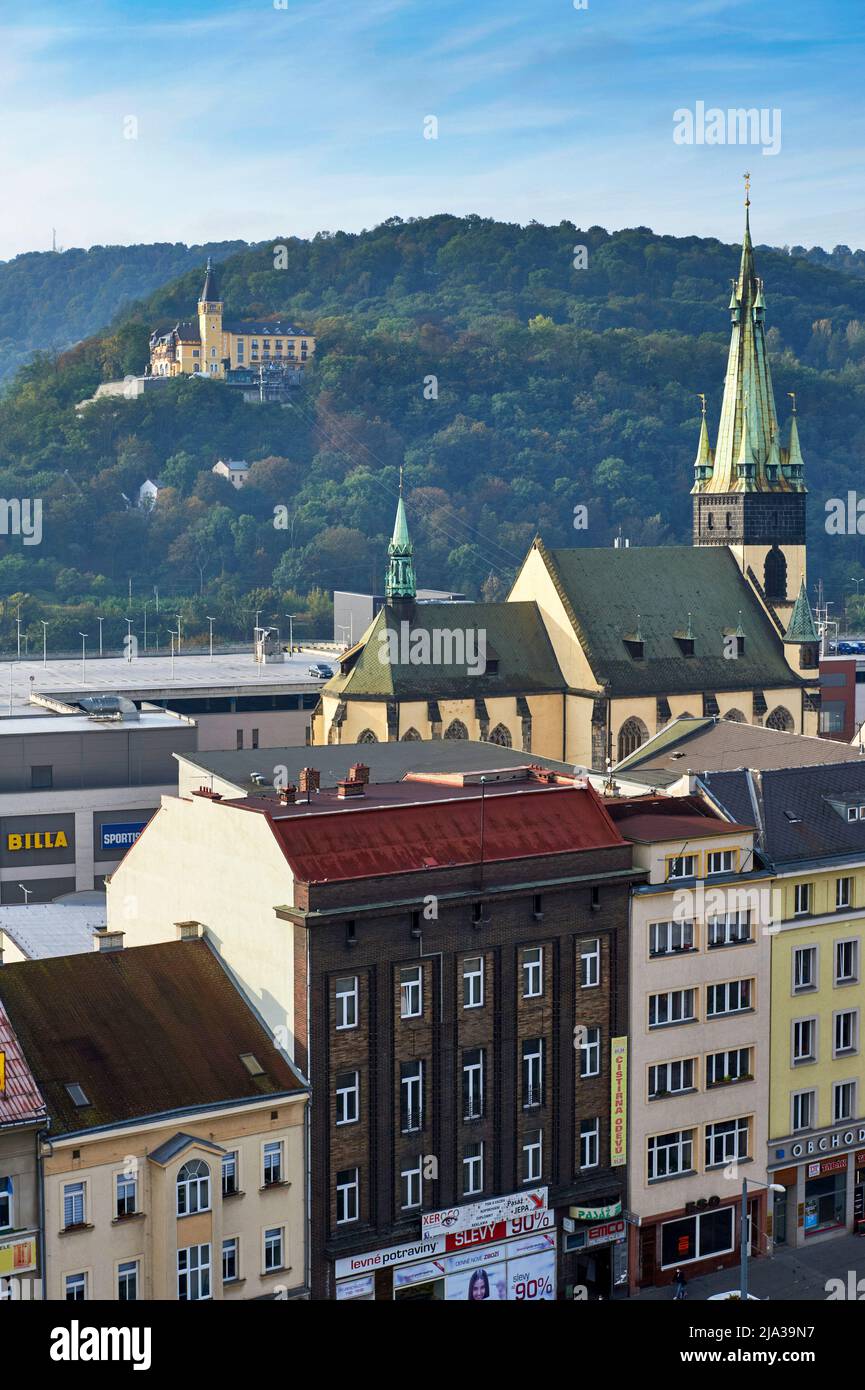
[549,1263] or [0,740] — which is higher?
[0,740]

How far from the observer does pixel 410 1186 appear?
4234 cm

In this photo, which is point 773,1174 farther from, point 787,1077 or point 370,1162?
point 370,1162

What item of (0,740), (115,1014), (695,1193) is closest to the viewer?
(115,1014)

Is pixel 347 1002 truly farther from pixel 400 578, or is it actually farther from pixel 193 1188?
pixel 400 578

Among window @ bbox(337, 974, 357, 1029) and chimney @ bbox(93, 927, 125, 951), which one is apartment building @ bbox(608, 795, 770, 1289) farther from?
chimney @ bbox(93, 927, 125, 951)

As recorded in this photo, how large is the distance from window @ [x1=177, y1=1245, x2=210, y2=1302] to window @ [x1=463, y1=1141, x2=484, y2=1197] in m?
7.23

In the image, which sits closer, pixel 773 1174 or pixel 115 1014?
pixel 115 1014

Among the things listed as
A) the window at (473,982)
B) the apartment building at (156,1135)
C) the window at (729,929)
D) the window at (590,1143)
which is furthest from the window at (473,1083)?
the window at (729,929)

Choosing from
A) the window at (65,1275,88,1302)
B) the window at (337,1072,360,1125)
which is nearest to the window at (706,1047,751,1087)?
the window at (337,1072,360,1125)

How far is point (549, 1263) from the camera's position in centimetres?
4400

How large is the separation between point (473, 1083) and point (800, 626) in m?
57.9

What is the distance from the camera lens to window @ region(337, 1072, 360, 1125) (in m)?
41.2

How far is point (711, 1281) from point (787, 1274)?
6.28ft

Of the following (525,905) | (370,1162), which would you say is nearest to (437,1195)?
(370,1162)
